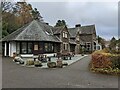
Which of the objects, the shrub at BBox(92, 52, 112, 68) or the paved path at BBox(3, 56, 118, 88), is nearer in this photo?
the paved path at BBox(3, 56, 118, 88)

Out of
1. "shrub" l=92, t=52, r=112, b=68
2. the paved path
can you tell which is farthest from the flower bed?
the paved path

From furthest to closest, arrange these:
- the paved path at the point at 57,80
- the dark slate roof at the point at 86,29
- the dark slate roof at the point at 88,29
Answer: the dark slate roof at the point at 88,29, the dark slate roof at the point at 86,29, the paved path at the point at 57,80

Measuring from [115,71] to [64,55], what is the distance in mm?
15054

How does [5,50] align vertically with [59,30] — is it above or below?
below

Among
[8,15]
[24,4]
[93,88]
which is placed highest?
[24,4]

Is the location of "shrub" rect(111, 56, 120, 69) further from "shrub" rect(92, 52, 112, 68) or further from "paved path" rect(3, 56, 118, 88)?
"paved path" rect(3, 56, 118, 88)

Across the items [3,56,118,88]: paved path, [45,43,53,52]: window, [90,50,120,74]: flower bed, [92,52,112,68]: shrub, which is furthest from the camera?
[45,43,53,52]: window

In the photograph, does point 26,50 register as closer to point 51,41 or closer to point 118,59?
point 51,41

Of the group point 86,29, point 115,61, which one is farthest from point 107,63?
point 86,29

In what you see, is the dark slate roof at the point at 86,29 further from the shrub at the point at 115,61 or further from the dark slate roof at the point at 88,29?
the shrub at the point at 115,61

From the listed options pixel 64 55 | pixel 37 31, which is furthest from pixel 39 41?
pixel 64 55

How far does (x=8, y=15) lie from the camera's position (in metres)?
48.2

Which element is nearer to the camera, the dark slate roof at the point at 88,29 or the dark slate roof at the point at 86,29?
the dark slate roof at the point at 86,29

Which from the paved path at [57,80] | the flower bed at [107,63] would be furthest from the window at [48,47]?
the paved path at [57,80]
